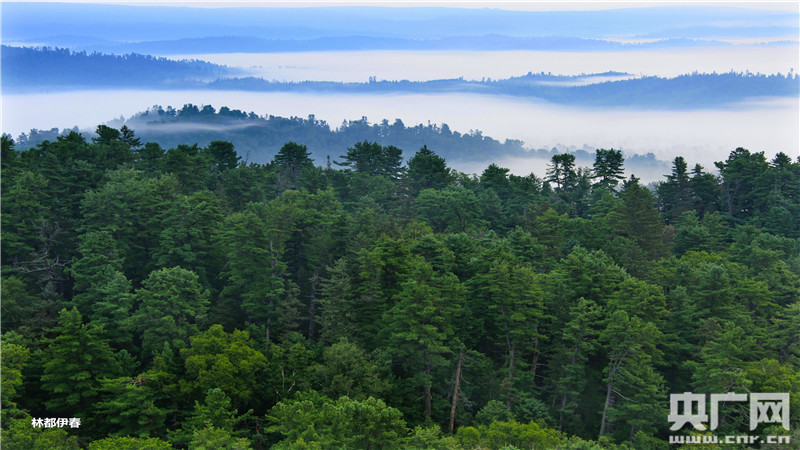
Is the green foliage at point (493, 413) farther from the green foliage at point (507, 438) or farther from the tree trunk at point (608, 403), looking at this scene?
the tree trunk at point (608, 403)

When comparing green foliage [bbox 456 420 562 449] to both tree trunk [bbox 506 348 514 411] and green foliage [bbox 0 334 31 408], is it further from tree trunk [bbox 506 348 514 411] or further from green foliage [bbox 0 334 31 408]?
green foliage [bbox 0 334 31 408]

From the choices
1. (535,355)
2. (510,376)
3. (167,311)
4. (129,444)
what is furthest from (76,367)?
(535,355)

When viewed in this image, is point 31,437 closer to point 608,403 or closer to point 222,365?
point 222,365

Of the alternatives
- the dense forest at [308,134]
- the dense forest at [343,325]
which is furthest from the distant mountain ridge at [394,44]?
the dense forest at [343,325]

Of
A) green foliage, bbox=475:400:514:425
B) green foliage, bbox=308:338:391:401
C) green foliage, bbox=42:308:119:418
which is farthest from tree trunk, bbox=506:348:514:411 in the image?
green foliage, bbox=42:308:119:418

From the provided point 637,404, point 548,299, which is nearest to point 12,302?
point 548,299

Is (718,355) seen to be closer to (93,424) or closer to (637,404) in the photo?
(637,404)

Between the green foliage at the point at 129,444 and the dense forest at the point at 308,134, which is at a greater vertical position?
the dense forest at the point at 308,134

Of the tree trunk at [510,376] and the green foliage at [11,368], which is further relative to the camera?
the tree trunk at [510,376]

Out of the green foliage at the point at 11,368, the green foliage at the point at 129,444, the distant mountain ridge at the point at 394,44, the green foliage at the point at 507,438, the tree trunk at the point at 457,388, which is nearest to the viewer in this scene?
the green foliage at the point at 129,444
